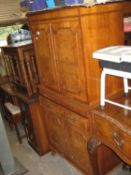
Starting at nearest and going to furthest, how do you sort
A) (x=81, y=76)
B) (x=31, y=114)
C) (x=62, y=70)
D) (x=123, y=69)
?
(x=123, y=69), (x=81, y=76), (x=62, y=70), (x=31, y=114)

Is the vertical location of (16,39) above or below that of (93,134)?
above

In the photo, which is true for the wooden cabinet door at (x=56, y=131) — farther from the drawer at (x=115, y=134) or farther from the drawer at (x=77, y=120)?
the drawer at (x=115, y=134)

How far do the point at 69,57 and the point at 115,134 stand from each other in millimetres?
661

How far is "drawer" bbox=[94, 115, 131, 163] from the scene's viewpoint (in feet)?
4.21

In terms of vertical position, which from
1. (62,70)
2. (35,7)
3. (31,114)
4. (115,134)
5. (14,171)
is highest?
(35,7)


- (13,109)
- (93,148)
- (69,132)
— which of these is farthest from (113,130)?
(13,109)

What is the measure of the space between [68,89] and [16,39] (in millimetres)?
1267

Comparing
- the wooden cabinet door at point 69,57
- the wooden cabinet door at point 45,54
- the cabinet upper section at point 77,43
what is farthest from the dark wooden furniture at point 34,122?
the wooden cabinet door at point 69,57

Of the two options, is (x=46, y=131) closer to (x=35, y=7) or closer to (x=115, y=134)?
(x=115, y=134)

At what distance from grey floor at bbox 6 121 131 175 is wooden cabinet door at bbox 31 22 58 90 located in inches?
36.1

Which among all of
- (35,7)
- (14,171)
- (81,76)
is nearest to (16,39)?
(35,7)

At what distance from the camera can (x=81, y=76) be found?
1.52 metres

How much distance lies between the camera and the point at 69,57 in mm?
1571

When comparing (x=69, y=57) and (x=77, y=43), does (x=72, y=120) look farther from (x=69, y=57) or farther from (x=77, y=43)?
(x=77, y=43)
